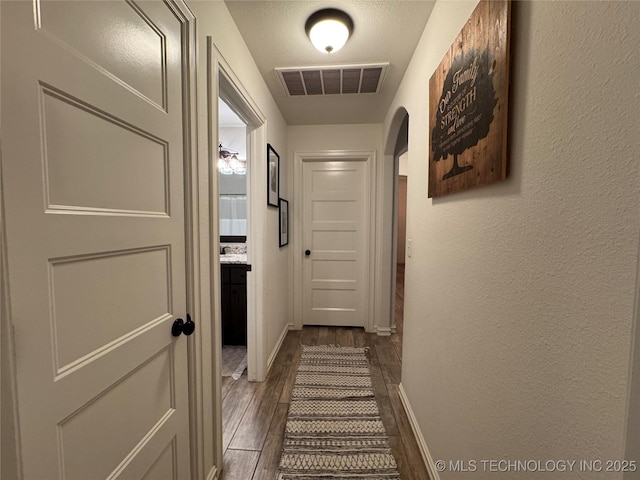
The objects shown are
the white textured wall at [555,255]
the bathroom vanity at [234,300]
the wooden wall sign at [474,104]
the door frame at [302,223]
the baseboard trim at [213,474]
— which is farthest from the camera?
the door frame at [302,223]

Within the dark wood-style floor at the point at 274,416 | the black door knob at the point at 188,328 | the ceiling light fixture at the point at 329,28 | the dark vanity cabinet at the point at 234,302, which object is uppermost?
the ceiling light fixture at the point at 329,28

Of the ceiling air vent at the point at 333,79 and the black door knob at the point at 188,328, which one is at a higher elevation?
the ceiling air vent at the point at 333,79

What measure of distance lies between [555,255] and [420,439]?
145 centimetres

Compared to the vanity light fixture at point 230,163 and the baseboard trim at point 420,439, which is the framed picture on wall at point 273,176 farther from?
the baseboard trim at point 420,439

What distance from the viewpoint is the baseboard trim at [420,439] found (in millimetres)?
1349

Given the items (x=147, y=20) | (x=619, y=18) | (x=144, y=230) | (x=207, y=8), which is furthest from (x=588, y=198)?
(x=207, y=8)

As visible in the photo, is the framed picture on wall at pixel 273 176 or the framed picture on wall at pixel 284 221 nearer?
the framed picture on wall at pixel 273 176

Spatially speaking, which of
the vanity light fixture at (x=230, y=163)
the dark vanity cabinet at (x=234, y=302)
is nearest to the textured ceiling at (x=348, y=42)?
the vanity light fixture at (x=230, y=163)

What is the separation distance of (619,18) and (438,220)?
3.14ft

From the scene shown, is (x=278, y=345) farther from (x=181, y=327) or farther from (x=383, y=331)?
(x=181, y=327)

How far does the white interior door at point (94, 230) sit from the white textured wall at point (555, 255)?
1.11 metres

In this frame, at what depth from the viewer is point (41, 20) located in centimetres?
54

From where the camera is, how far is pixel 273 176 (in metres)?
2.49

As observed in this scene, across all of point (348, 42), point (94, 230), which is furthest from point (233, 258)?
point (94, 230)
